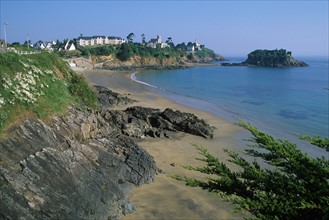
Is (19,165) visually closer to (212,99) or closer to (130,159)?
(130,159)

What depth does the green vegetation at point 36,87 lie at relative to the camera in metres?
16.2

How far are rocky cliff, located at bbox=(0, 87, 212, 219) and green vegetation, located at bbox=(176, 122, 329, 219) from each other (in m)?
8.89

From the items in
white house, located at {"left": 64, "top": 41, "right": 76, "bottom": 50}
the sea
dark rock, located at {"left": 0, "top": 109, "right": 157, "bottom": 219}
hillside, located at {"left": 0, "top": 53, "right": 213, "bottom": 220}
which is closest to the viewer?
dark rock, located at {"left": 0, "top": 109, "right": 157, "bottom": 219}

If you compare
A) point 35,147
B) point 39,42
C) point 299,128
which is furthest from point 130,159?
point 39,42

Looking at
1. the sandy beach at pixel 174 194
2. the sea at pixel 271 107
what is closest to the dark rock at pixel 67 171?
the sandy beach at pixel 174 194

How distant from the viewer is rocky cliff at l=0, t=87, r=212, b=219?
41.5ft

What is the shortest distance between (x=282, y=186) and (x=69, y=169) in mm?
11055

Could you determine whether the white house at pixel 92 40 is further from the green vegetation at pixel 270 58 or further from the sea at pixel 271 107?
the sea at pixel 271 107

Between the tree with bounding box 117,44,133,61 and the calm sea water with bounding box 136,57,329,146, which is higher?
the tree with bounding box 117,44,133,61

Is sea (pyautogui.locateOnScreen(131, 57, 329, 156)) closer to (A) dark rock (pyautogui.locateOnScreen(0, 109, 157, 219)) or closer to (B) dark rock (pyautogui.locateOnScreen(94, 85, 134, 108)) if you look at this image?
(B) dark rock (pyautogui.locateOnScreen(94, 85, 134, 108))

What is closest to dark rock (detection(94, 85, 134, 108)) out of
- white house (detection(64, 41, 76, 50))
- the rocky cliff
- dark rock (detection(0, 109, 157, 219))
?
the rocky cliff

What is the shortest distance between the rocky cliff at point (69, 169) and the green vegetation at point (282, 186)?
8892 millimetres

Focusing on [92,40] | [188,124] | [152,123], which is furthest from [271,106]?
[92,40]

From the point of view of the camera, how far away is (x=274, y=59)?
152m
